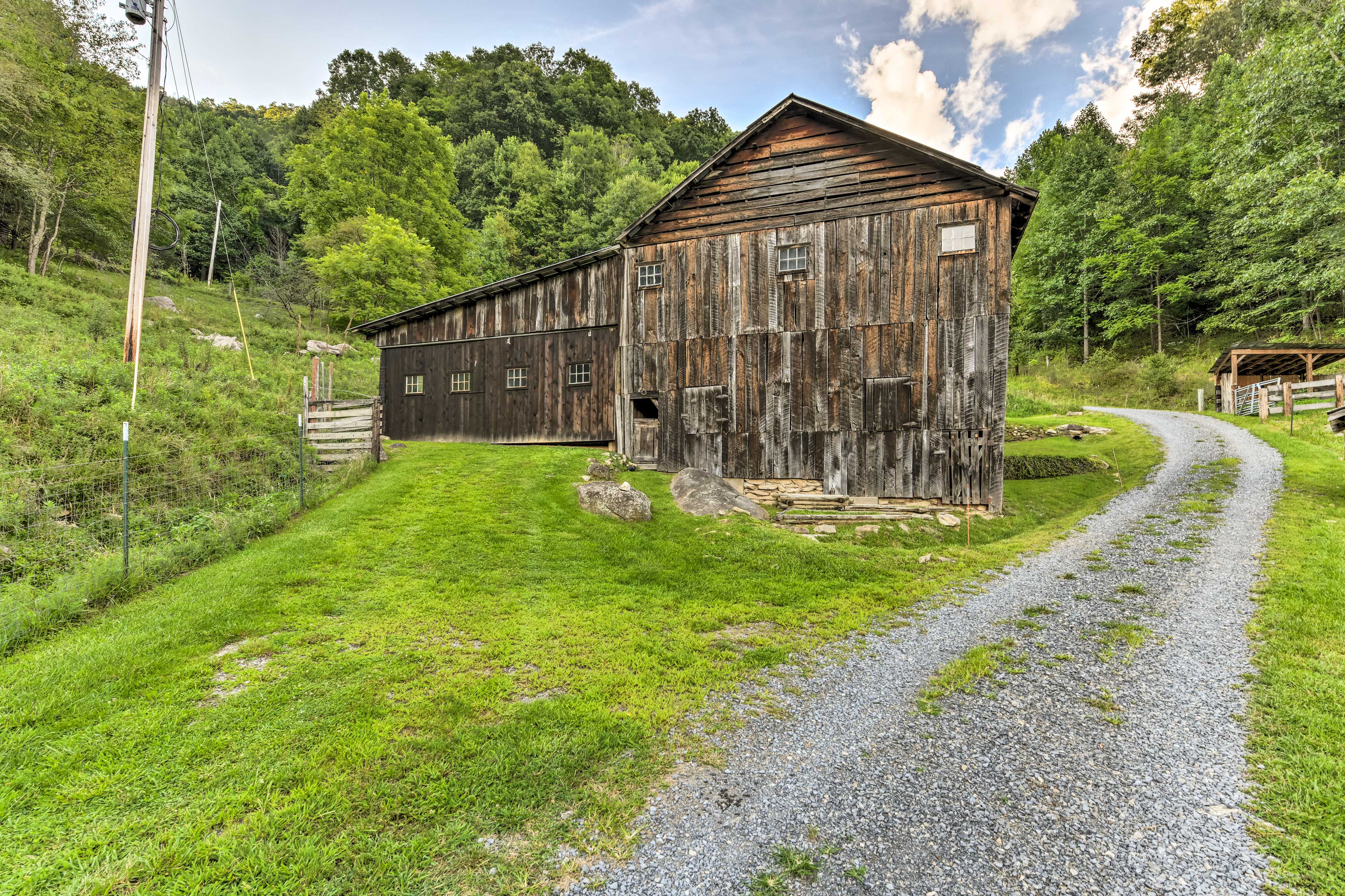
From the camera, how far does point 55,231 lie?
25250 mm

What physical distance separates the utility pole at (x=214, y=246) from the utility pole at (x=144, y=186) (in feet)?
121

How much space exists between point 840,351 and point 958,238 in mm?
3648

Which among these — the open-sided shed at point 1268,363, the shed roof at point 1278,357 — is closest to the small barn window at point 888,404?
the open-sided shed at point 1268,363

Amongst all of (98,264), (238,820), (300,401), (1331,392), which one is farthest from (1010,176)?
(98,264)

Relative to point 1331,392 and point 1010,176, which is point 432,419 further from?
point 1010,176

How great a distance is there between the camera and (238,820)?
295 centimetres

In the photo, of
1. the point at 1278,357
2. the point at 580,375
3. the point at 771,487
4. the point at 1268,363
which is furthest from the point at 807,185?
the point at 1268,363

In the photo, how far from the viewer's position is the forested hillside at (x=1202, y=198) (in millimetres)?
21719

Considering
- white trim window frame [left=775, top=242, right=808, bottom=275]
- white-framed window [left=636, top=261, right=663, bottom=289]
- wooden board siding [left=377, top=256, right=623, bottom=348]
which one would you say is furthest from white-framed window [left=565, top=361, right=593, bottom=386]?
white trim window frame [left=775, top=242, right=808, bottom=275]

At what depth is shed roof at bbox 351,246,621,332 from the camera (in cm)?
1578

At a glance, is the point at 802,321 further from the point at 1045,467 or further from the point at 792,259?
the point at 1045,467

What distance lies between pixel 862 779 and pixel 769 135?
14739 millimetres

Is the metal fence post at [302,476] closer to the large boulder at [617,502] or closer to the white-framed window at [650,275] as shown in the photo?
the large boulder at [617,502]

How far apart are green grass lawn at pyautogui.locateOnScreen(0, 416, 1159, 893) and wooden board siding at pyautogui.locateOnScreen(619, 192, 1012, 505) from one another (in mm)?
3796
